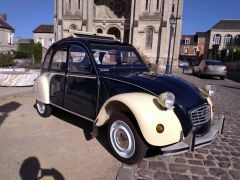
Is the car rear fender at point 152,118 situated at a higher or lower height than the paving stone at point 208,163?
higher

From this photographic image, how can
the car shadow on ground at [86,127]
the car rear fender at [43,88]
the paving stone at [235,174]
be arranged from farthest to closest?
the car rear fender at [43,88], the car shadow on ground at [86,127], the paving stone at [235,174]

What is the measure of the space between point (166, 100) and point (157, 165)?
3.57 feet

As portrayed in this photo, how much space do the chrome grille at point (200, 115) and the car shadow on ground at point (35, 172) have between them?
2.07 metres

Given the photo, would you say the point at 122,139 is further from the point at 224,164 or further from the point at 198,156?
the point at 224,164

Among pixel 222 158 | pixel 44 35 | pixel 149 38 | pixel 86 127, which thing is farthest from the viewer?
pixel 44 35

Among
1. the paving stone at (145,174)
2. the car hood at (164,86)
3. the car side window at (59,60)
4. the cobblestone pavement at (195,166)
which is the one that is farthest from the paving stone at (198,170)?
the car side window at (59,60)

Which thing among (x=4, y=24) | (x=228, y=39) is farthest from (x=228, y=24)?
(x=4, y=24)

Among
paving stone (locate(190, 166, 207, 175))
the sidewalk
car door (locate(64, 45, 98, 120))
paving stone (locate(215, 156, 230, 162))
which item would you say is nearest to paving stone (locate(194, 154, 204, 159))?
paving stone (locate(215, 156, 230, 162))

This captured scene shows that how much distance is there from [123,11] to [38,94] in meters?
36.0

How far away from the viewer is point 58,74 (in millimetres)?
5172

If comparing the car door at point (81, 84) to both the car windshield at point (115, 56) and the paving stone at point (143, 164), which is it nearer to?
the car windshield at point (115, 56)

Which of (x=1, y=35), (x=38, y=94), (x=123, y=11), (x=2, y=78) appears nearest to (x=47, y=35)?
(x=1, y=35)

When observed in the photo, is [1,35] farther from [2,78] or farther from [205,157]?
[205,157]

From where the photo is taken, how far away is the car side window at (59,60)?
5.09 meters
